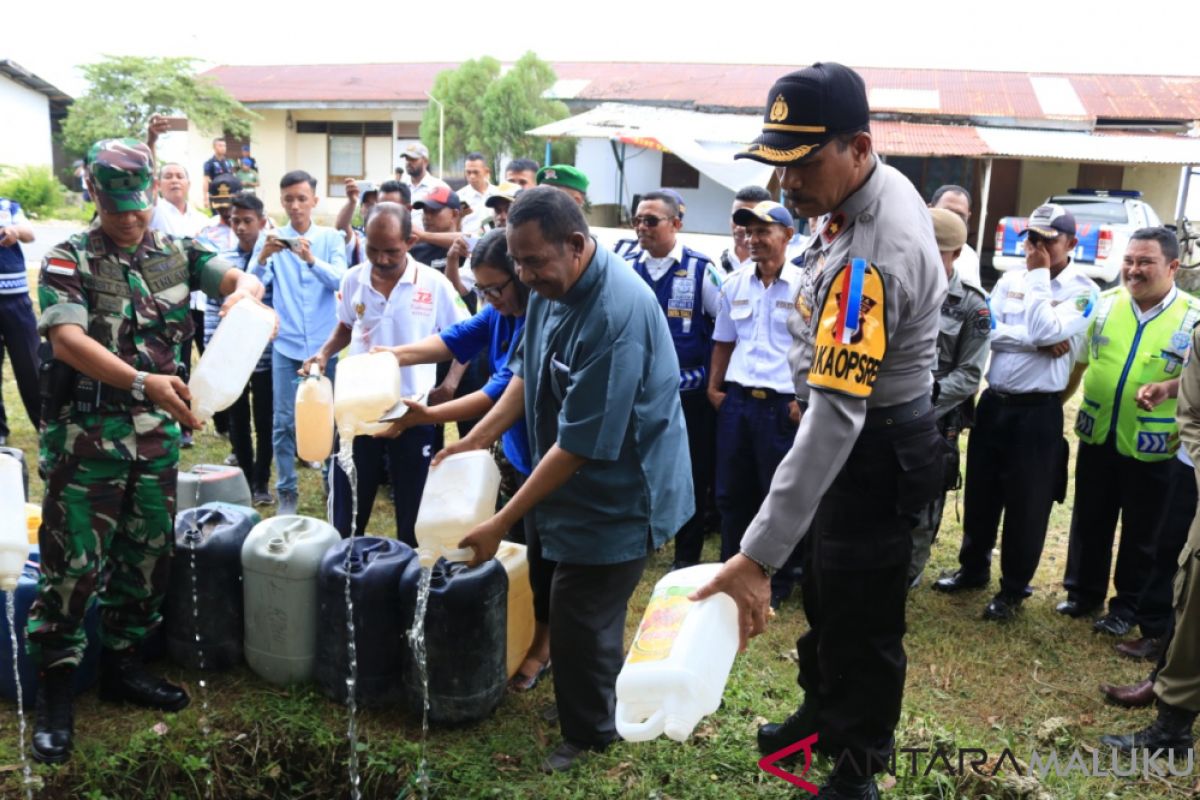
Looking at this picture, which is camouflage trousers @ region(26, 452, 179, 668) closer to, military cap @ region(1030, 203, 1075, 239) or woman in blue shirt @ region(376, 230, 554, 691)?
woman in blue shirt @ region(376, 230, 554, 691)

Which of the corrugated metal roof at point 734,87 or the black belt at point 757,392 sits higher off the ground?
the corrugated metal roof at point 734,87

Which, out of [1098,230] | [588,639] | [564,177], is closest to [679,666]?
[588,639]

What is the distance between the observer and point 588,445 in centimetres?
292

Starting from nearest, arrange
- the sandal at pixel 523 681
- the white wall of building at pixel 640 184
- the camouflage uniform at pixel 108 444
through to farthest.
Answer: the camouflage uniform at pixel 108 444 < the sandal at pixel 523 681 < the white wall of building at pixel 640 184

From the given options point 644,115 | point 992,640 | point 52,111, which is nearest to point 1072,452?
point 992,640

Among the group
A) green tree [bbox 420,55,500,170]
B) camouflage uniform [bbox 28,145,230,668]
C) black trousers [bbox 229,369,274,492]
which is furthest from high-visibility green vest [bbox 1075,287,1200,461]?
green tree [bbox 420,55,500,170]

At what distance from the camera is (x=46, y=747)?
3367 mm

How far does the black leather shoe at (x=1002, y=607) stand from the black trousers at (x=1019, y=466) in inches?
1.3

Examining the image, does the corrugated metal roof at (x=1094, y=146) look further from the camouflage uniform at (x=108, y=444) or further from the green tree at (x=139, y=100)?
the green tree at (x=139, y=100)

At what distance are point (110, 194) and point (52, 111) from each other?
33.8 metres

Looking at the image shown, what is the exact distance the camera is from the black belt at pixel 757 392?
4844 millimetres

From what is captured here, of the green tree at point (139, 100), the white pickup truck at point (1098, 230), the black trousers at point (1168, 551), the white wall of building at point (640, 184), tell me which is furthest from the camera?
the green tree at point (139, 100)

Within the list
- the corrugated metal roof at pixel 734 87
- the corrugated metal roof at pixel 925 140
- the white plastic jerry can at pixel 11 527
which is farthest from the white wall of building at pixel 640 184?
the white plastic jerry can at pixel 11 527

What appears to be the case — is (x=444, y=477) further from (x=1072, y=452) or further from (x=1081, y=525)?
(x=1072, y=452)
